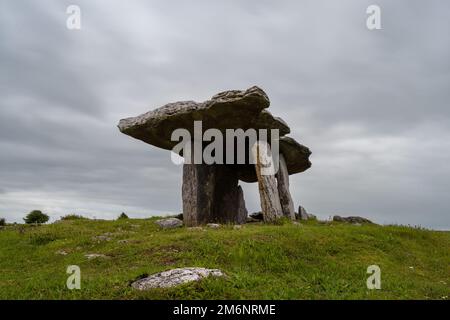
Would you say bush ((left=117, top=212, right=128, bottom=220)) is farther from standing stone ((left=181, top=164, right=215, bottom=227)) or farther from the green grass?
the green grass

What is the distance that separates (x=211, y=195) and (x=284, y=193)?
4.35 m

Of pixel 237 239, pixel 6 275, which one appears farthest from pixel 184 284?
pixel 6 275

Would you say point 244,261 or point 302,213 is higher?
point 302,213

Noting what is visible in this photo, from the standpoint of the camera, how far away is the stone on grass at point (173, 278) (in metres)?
10.0

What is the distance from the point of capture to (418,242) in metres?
19.8

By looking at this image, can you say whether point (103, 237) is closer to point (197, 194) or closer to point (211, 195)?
point (197, 194)

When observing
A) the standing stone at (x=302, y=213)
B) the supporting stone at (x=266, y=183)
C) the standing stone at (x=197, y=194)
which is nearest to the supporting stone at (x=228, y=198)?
the standing stone at (x=197, y=194)

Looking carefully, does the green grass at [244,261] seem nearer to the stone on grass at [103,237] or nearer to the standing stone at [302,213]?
the stone on grass at [103,237]

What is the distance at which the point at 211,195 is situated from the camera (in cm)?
2647

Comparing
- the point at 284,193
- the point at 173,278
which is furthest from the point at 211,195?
the point at 173,278

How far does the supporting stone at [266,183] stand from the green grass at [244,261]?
4.03 m

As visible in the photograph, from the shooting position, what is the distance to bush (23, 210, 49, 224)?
32.8 metres

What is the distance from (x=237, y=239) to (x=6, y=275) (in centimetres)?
783

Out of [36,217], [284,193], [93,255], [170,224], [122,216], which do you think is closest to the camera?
[93,255]
